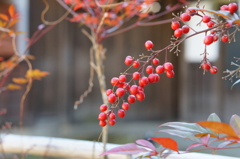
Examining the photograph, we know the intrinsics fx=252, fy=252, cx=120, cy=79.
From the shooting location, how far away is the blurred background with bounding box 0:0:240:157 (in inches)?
125

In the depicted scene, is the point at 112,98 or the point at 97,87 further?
the point at 97,87

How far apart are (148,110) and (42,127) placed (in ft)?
4.93

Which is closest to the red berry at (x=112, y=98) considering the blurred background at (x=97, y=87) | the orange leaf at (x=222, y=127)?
the orange leaf at (x=222, y=127)

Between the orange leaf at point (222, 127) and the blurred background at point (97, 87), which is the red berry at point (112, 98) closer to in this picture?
the orange leaf at point (222, 127)

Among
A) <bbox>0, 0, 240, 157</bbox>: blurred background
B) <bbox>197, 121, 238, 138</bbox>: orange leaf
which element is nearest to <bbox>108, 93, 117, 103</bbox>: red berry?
<bbox>197, 121, 238, 138</bbox>: orange leaf

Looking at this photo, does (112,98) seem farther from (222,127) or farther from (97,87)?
(97,87)

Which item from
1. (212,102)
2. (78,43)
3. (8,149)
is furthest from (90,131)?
(8,149)

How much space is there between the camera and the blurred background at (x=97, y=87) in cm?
318

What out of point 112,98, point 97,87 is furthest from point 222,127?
point 97,87

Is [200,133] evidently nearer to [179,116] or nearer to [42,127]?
[42,127]

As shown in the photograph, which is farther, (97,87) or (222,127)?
(97,87)

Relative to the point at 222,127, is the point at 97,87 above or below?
below

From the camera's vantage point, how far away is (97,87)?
3604 millimetres

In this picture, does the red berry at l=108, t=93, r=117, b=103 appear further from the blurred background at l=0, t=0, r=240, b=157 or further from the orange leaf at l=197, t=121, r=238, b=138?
the blurred background at l=0, t=0, r=240, b=157
